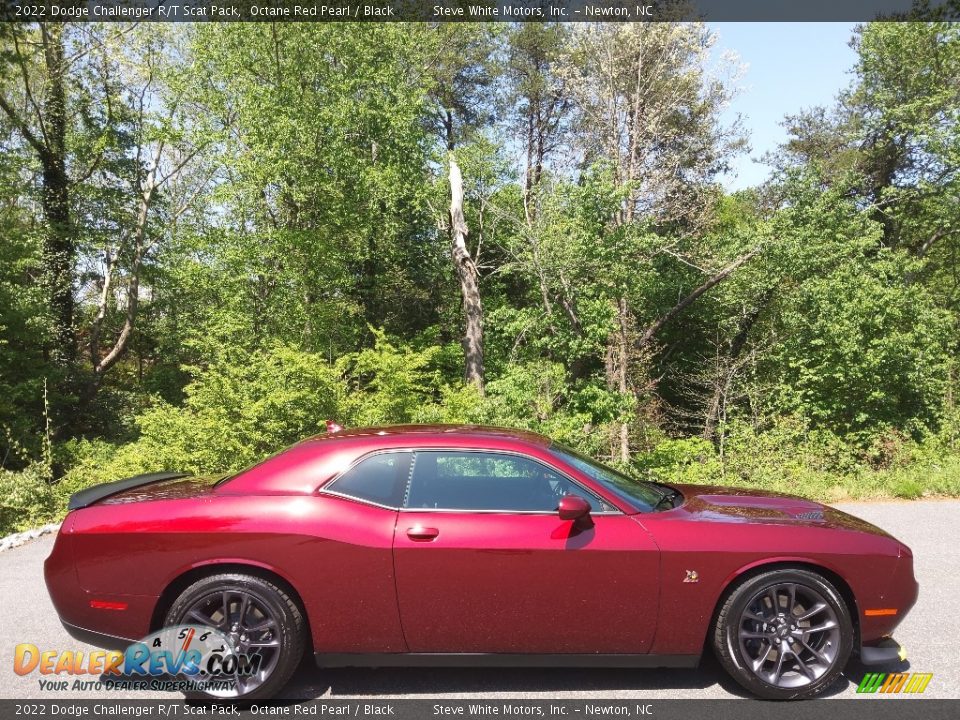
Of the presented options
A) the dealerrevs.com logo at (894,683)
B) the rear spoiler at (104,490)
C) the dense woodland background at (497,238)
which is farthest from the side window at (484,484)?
the dense woodland background at (497,238)

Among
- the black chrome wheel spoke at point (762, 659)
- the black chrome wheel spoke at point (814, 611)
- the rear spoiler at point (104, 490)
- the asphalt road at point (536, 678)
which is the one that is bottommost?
the asphalt road at point (536, 678)

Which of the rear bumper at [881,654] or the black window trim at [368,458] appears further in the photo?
the black window trim at [368,458]

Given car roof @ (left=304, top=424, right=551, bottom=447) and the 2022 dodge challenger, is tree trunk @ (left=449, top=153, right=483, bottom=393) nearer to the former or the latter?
car roof @ (left=304, top=424, right=551, bottom=447)

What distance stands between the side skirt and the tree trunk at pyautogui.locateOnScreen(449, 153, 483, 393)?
17.5 metres

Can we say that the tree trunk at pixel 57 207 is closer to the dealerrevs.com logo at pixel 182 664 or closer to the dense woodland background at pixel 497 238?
the dense woodland background at pixel 497 238

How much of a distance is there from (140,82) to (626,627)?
25.0 meters

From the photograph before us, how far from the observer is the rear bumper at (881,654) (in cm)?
352

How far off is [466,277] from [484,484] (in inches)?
712

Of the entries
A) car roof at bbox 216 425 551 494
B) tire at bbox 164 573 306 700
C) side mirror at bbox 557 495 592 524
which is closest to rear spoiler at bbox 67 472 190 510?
car roof at bbox 216 425 551 494

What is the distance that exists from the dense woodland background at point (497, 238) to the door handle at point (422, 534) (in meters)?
8.49

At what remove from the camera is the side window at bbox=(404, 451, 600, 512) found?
367 centimetres

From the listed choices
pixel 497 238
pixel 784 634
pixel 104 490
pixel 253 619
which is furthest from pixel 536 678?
pixel 497 238

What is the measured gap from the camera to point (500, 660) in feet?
11.5

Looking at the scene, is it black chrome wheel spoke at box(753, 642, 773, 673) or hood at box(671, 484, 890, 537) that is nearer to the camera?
black chrome wheel spoke at box(753, 642, 773, 673)
